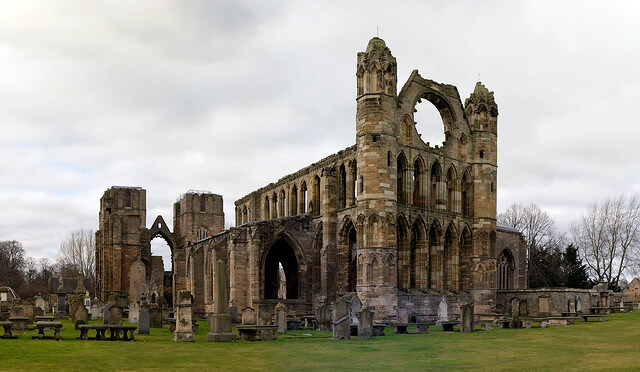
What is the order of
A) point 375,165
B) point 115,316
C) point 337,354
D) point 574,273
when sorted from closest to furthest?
point 337,354
point 115,316
point 375,165
point 574,273

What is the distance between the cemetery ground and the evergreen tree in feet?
121

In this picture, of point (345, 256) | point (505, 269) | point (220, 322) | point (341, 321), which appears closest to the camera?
point (220, 322)

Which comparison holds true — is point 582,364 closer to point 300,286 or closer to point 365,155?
point 365,155

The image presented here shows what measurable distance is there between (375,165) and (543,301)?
→ 52.3 feet

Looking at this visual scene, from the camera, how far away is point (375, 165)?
3575 centimetres

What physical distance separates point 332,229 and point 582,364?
2551 cm

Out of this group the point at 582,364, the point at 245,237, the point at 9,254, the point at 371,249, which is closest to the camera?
the point at 582,364

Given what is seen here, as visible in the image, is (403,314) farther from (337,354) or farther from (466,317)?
(337,354)

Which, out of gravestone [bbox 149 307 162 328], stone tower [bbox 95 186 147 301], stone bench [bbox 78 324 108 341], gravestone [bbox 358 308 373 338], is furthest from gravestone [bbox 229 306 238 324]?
stone tower [bbox 95 186 147 301]

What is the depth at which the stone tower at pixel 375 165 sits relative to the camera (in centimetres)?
3522

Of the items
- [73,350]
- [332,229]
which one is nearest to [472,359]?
[73,350]

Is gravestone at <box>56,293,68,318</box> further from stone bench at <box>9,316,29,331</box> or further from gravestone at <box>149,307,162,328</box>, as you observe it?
stone bench at <box>9,316,29,331</box>

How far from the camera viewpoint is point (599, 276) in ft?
213

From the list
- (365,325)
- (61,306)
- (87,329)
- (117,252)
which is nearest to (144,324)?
(87,329)
